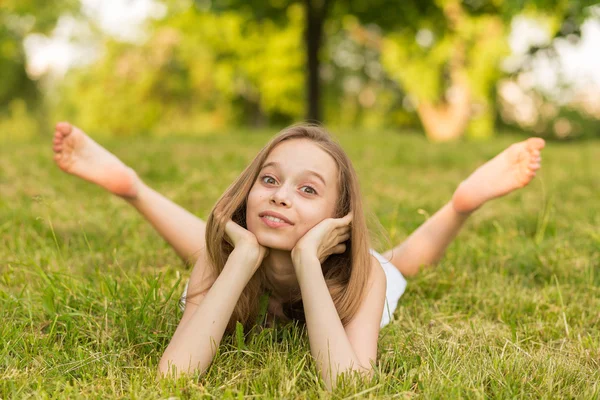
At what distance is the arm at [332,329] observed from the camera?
6.07 feet

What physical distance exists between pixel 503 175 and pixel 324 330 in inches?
56.5

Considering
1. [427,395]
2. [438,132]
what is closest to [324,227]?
[427,395]

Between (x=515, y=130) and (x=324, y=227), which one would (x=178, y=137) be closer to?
(x=324, y=227)

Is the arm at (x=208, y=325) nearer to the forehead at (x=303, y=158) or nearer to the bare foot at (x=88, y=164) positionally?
the forehead at (x=303, y=158)

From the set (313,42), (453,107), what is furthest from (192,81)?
(313,42)

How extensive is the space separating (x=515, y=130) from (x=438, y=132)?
29.4ft

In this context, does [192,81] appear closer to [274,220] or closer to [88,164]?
[88,164]

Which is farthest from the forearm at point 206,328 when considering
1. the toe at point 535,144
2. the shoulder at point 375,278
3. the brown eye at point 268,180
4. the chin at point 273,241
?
the toe at point 535,144

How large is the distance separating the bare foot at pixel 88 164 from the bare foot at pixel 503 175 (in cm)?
166

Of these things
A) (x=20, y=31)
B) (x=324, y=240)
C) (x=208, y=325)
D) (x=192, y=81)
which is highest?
(x=324, y=240)

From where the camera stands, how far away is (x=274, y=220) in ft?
6.93

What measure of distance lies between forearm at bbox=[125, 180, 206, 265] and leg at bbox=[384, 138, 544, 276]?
1002 millimetres

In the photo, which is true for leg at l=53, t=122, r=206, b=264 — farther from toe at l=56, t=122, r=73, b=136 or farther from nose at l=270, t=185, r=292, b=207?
nose at l=270, t=185, r=292, b=207

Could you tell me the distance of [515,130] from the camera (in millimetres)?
31312
